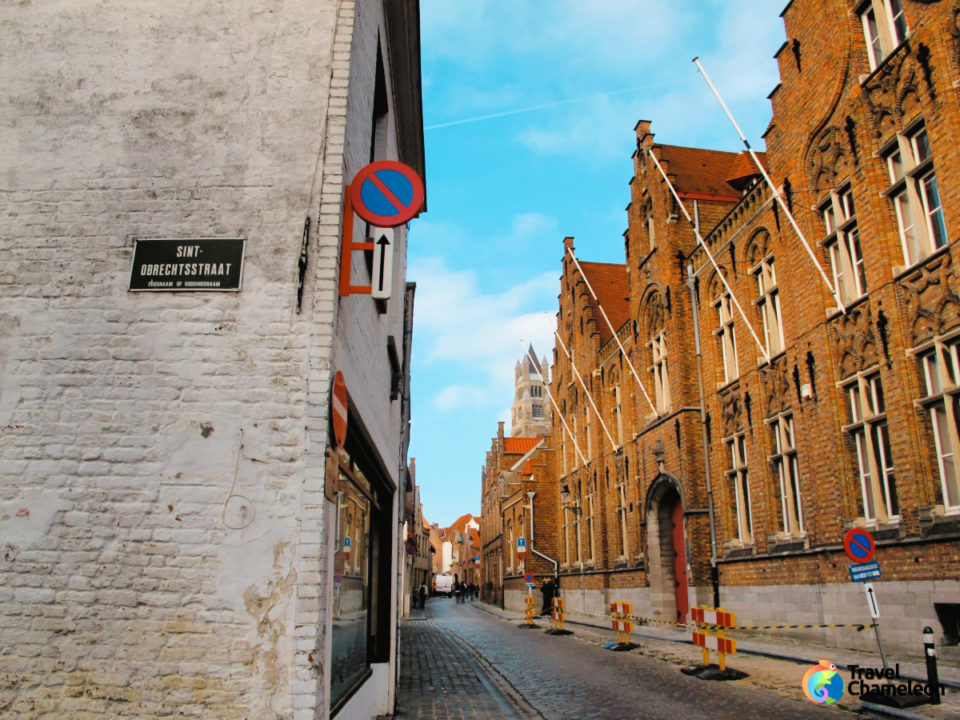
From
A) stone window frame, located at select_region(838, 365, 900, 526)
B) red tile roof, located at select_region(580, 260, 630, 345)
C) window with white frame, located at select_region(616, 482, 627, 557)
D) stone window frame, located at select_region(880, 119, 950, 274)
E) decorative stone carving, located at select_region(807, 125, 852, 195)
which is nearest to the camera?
stone window frame, located at select_region(880, 119, 950, 274)

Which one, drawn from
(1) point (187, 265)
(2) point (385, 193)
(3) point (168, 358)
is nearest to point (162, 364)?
(3) point (168, 358)

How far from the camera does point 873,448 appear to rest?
42.0 feet

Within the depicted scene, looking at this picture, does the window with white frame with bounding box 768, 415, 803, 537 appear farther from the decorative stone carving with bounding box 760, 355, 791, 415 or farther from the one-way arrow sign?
the one-way arrow sign

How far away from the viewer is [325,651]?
4.32 meters

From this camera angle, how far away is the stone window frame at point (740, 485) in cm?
1777

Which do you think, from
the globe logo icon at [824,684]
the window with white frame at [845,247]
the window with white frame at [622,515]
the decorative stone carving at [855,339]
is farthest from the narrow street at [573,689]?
the window with white frame at [622,515]

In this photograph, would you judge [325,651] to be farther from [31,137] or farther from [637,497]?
[637,497]

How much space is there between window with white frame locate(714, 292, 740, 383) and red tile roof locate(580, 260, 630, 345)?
11722 mm

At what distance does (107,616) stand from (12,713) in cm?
73

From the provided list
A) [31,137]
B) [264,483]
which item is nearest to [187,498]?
[264,483]

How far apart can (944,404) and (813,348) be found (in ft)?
12.3

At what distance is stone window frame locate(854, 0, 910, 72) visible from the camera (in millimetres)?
12719

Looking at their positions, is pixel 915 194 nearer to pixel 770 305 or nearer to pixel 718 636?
pixel 770 305

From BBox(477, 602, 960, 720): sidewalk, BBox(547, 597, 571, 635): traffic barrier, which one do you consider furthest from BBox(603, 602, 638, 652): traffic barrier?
BBox(547, 597, 571, 635): traffic barrier
